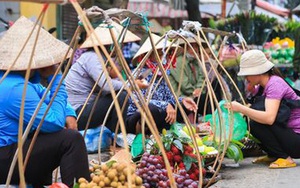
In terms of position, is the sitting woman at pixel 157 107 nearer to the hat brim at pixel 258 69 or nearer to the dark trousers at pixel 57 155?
the hat brim at pixel 258 69

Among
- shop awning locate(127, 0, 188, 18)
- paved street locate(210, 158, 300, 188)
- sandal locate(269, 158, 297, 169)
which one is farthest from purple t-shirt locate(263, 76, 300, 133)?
shop awning locate(127, 0, 188, 18)

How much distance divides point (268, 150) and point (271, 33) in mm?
6823

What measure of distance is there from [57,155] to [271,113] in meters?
2.16

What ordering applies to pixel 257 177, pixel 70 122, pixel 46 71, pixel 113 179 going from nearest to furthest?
pixel 113 179, pixel 46 71, pixel 70 122, pixel 257 177

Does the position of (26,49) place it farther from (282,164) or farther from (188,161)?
(282,164)

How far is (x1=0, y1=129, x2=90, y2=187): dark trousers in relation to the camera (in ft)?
12.7

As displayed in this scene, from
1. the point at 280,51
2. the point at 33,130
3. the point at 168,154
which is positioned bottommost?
the point at 280,51

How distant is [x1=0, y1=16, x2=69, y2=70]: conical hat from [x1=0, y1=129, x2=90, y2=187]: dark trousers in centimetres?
46

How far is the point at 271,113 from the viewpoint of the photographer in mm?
5402

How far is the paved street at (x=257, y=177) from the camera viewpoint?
16.3 feet

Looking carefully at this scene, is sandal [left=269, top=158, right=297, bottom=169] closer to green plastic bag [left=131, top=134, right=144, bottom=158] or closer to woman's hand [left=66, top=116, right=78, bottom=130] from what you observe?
green plastic bag [left=131, top=134, right=144, bottom=158]

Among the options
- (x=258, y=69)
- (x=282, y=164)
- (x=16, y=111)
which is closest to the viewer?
(x=16, y=111)

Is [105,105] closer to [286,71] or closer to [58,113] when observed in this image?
[58,113]

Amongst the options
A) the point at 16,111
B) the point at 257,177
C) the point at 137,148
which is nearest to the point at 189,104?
the point at 257,177
